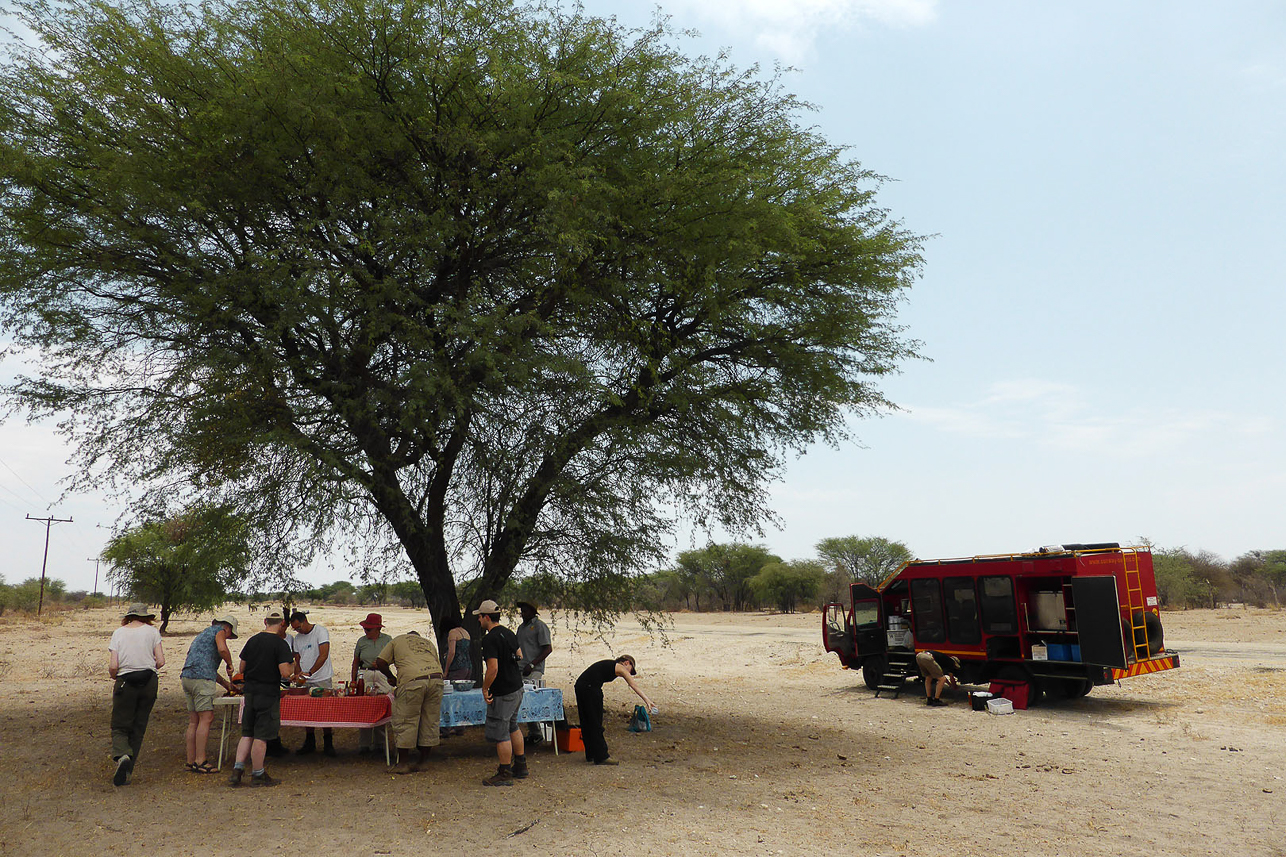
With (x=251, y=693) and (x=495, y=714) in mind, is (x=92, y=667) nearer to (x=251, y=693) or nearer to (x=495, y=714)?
(x=251, y=693)

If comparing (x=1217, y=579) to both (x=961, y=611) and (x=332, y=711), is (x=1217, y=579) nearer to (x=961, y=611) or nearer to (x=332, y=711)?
(x=961, y=611)

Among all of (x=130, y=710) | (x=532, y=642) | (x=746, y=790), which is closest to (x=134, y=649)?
(x=130, y=710)

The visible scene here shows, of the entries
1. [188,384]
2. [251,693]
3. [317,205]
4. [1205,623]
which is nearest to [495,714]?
[251,693]

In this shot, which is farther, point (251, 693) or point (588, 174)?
point (588, 174)

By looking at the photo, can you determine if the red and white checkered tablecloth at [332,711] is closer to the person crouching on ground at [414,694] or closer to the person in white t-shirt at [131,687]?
the person crouching on ground at [414,694]

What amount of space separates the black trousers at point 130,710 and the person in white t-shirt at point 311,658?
6.11ft

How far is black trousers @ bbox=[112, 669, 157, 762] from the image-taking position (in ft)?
28.6

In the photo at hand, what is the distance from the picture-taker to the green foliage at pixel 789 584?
253ft

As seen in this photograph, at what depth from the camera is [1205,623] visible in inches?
1635

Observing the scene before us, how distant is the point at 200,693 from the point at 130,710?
0.67m

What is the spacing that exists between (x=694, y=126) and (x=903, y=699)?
495 inches

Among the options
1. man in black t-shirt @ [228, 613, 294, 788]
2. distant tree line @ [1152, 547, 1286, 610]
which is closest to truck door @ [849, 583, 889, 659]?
man in black t-shirt @ [228, 613, 294, 788]

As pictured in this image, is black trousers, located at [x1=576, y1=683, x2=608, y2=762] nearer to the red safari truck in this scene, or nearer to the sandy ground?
the sandy ground

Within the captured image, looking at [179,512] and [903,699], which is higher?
[179,512]
